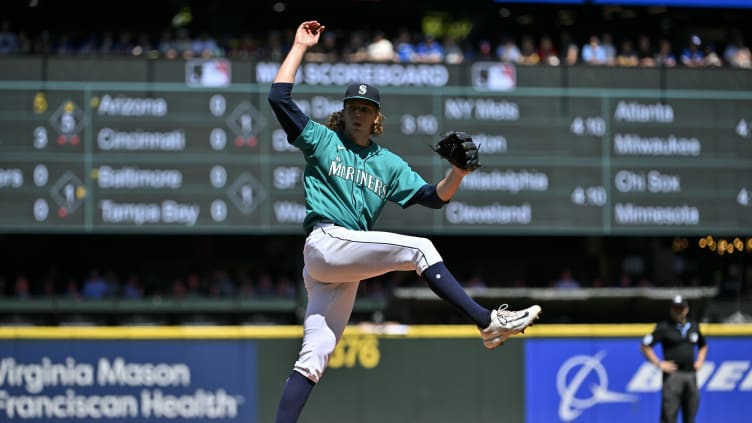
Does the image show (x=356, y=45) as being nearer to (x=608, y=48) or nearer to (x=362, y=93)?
(x=608, y=48)

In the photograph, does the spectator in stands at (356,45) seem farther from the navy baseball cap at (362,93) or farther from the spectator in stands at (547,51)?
the navy baseball cap at (362,93)

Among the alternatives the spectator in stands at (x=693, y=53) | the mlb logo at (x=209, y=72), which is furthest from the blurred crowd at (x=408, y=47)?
the mlb logo at (x=209, y=72)

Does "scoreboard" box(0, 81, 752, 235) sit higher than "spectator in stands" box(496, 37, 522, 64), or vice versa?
"spectator in stands" box(496, 37, 522, 64)

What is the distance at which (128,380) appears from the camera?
38.4 ft

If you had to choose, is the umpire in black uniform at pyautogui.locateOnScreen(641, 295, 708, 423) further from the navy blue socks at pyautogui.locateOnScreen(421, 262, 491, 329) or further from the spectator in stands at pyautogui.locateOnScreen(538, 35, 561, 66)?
the navy blue socks at pyautogui.locateOnScreen(421, 262, 491, 329)

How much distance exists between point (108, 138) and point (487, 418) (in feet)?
16.0

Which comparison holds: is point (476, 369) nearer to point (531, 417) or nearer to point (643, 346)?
point (531, 417)

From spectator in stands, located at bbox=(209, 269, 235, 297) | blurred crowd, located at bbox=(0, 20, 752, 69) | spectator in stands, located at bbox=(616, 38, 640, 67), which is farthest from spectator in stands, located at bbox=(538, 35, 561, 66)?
spectator in stands, located at bbox=(209, 269, 235, 297)

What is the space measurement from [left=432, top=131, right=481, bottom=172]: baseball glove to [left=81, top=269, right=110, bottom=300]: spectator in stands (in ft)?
30.0

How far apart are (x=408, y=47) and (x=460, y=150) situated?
8.42 metres

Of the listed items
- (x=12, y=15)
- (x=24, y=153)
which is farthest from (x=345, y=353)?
(x=12, y=15)

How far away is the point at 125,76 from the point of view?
12.0 metres

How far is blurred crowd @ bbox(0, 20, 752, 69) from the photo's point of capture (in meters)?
12.9

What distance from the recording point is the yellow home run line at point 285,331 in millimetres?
11711
